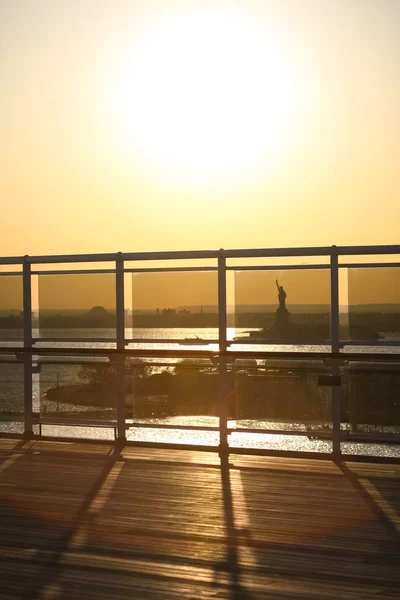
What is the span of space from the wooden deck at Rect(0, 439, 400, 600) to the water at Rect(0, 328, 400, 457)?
208mm

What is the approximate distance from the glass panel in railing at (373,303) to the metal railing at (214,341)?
0.20 feet

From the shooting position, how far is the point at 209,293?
8.96 m

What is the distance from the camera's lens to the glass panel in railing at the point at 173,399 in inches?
335

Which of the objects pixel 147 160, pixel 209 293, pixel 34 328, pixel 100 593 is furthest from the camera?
pixel 147 160

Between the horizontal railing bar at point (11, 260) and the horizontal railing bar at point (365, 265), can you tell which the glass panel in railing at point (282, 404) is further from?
the horizontal railing bar at point (11, 260)

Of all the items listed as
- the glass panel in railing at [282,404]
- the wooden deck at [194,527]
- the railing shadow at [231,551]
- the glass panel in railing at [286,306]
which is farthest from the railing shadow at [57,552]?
the glass panel in railing at [286,306]

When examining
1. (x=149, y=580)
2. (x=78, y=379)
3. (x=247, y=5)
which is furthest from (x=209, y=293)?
(x=247, y=5)

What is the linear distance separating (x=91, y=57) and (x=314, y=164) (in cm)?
2081

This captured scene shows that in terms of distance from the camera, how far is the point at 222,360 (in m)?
8.47

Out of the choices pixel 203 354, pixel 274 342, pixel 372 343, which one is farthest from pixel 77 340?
pixel 372 343

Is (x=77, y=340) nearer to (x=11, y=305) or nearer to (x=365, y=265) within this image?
(x=11, y=305)

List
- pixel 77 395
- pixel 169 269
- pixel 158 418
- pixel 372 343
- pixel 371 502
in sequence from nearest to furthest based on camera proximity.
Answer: pixel 371 502 → pixel 372 343 → pixel 158 418 → pixel 77 395 → pixel 169 269

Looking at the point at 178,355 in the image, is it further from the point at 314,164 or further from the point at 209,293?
the point at 314,164

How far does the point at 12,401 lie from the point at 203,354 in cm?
210
